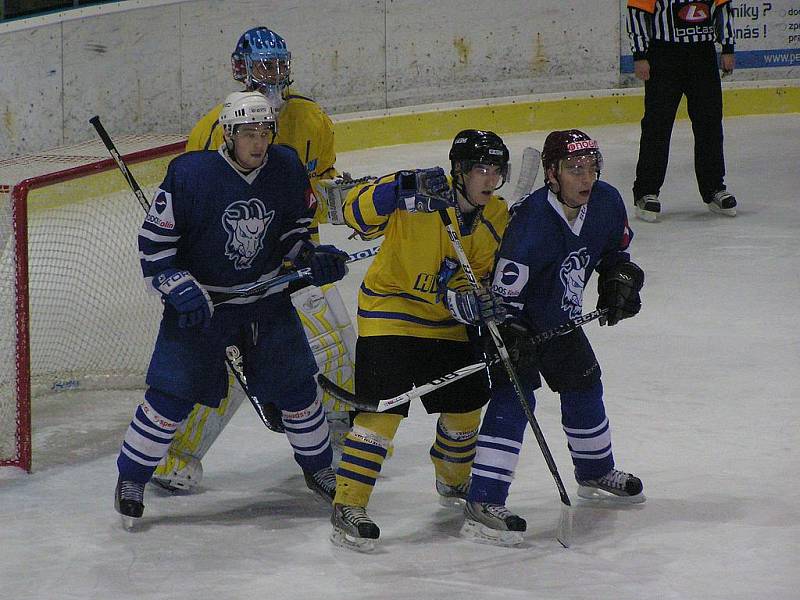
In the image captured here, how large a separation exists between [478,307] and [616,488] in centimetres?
70

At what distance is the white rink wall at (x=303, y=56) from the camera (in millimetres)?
6773

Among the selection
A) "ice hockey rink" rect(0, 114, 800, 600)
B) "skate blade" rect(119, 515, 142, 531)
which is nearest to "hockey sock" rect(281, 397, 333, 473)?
"ice hockey rink" rect(0, 114, 800, 600)

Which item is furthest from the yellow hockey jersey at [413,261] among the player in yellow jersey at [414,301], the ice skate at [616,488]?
the ice skate at [616,488]

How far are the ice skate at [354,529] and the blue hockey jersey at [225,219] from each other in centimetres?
56

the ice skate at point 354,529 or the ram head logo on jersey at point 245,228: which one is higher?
the ram head logo on jersey at point 245,228

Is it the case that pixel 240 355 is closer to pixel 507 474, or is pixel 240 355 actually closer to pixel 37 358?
pixel 507 474

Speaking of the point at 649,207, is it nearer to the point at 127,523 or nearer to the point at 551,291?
the point at 551,291

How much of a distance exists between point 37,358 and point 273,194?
1424 millimetres

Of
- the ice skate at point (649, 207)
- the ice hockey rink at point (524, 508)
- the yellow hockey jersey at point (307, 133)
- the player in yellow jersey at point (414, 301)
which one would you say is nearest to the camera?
the ice hockey rink at point (524, 508)

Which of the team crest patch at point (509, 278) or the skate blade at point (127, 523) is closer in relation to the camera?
the team crest patch at point (509, 278)

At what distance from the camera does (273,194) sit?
10.7 ft

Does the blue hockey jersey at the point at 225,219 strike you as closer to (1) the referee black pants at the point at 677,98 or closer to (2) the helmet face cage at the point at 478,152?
(2) the helmet face cage at the point at 478,152

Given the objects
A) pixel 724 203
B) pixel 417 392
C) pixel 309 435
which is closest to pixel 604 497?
pixel 417 392

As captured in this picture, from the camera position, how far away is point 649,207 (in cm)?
619
